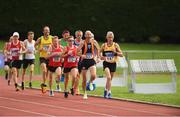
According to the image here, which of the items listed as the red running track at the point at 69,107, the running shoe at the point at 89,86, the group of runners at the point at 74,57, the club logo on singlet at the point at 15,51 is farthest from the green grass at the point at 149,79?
the club logo on singlet at the point at 15,51

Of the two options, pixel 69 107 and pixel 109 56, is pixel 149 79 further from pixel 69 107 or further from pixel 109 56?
pixel 69 107

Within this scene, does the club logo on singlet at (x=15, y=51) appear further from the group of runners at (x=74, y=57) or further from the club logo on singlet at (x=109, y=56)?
the club logo on singlet at (x=109, y=56)

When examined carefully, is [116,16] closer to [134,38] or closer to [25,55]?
[134,38]

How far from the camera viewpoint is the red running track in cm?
1478

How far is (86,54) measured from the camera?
59.7 feet

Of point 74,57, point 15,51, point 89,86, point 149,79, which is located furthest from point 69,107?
point 149,79

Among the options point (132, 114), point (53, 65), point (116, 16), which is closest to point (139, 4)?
point (116, 16)

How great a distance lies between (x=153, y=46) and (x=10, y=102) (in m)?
27.9

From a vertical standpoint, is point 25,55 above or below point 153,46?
below

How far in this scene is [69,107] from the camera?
627 inches

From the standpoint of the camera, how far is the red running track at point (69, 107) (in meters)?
14.8

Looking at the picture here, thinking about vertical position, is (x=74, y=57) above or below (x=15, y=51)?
below

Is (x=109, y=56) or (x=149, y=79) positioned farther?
(x=149, y=79)

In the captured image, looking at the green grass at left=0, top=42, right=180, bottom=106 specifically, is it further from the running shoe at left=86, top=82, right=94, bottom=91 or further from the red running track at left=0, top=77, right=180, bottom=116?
the red running track at left=0, top=77, right=180, bottom=116
